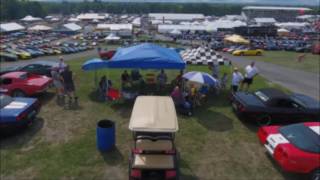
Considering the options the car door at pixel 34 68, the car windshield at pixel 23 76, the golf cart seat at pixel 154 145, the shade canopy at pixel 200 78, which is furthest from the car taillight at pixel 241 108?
the car door at pixel 34 68

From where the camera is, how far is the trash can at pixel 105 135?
1068 cm

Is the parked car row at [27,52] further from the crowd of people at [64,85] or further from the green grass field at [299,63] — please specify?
the green grass field at [299,63]

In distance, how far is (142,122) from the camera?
28.8 feet

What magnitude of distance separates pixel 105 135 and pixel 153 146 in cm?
249

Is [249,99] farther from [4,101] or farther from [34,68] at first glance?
[34,68]

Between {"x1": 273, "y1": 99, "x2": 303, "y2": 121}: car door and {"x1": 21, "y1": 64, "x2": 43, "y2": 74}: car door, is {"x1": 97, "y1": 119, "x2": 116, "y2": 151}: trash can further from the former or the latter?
{"x1": 21, "y1": 64, "x2": 43, "y2": 74}: car door

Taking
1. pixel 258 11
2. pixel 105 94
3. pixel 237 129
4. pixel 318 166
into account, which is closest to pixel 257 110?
pixel 237 129

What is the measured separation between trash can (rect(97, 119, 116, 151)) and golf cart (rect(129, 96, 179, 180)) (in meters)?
1.58

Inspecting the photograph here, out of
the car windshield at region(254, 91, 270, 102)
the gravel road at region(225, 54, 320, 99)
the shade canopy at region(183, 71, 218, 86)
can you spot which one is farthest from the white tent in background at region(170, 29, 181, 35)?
the car windshield at region(254, 91, 270, 102)

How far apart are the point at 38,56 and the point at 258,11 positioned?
106m

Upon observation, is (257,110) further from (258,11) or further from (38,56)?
(258,11)

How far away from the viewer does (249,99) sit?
43.8ft

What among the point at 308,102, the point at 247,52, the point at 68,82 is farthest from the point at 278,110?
the point at 247,52

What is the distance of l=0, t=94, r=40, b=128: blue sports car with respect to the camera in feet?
37.7
